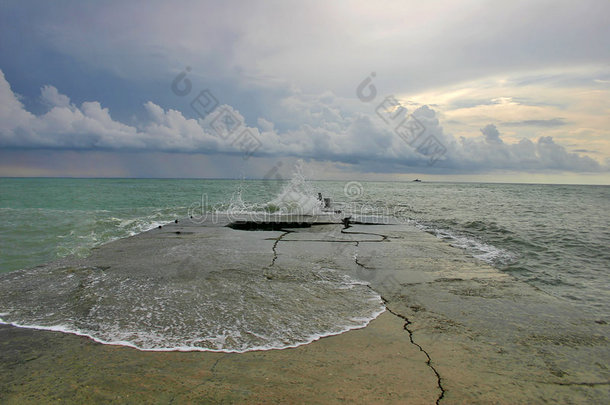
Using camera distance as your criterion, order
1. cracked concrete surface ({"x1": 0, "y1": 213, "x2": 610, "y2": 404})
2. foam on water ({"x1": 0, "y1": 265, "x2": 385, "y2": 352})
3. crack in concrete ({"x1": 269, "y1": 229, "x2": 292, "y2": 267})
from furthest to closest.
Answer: crack in concrete ({"x1": 269, "y1": 229, "x2": 292, "y2": 267}) → foam on water ({"x1": 0, "y1": 265, "x2": 385, "y2": 352}) → cracked concrete surface ({"x1": 0, "y1": 213, "x2": 610, "y2": 404})

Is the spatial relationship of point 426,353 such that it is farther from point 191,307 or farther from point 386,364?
point 191,307

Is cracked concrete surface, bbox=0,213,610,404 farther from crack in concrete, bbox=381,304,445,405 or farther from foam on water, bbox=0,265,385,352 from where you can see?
foam on water, bbox=0,265,385,352

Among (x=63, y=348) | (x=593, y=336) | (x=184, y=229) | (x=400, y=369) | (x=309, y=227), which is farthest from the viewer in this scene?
(x=309, y=227)

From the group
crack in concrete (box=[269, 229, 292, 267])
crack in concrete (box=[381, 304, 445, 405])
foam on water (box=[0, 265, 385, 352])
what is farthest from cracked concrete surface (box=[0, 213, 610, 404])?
crack in concrete (box=[269, 229, 292, 267])

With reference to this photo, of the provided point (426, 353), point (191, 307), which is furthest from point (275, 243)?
point (426, 353)

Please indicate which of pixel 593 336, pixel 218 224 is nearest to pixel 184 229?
pixel 218 224

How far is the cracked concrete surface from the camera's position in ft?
6.60

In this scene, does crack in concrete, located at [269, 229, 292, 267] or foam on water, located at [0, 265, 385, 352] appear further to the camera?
crack in concrete, located at [269, 229, 292, 267]

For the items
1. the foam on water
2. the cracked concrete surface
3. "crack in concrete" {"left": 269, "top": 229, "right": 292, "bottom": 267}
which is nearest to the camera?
the cracked concrete surface

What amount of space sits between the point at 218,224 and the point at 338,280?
6.64 metres

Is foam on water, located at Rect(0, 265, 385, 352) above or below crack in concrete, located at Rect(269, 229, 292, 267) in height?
above

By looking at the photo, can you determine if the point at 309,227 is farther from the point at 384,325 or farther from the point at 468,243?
the point at 384,325

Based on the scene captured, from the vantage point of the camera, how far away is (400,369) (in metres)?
2.29

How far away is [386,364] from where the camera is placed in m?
2.36
